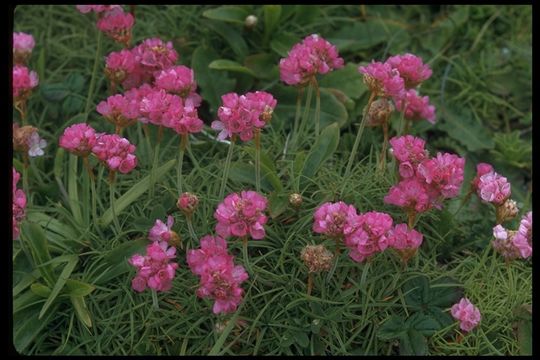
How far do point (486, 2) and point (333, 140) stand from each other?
3.38ft

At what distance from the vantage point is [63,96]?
89.5 inches

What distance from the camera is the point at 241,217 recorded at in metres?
1.53

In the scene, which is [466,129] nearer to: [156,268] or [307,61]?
[307,61]

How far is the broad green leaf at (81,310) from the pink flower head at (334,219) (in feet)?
1.64

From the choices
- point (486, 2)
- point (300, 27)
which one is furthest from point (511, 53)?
point (300, 27)

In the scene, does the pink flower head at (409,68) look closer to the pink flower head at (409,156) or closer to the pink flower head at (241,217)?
the pink flower head at (409,156)

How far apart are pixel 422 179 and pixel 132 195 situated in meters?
0.63

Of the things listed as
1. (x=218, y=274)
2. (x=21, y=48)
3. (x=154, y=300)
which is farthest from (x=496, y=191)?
(x=21, y=48)

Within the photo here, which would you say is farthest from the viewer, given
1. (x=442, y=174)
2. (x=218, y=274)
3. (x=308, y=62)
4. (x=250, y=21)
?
(x=250, y=21)

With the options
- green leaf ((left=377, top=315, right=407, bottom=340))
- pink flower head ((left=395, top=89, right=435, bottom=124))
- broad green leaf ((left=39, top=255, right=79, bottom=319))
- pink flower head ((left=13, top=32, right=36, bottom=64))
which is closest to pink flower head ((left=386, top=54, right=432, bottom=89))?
pink flower head ((left=395, top=89, right=435, bottom=124))

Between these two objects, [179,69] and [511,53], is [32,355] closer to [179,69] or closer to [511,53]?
[179,69]

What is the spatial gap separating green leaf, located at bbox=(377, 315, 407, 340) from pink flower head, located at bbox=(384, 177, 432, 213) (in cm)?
23

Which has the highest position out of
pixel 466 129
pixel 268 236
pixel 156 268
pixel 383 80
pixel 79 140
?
pixel 383 80

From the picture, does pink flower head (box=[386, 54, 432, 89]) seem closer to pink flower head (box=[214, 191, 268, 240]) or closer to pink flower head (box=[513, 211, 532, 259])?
pink flower head (box=[513, 211, 532, 259])
